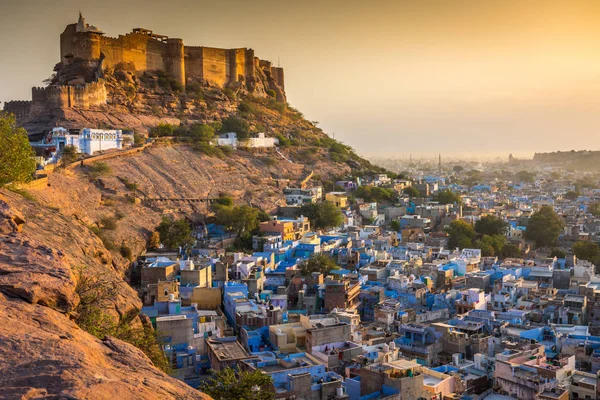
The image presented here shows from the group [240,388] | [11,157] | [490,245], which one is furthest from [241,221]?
[240,388]

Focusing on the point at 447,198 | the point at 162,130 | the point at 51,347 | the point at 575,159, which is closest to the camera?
the point at 51,347

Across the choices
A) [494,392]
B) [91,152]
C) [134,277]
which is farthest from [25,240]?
[91,152]

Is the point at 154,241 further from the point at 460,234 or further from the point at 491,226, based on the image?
the point at 491,226

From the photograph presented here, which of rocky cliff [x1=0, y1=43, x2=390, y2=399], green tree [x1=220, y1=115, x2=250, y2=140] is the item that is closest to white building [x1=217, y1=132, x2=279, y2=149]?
green tree [x1=220, y1=115, x2=250, y2=140]

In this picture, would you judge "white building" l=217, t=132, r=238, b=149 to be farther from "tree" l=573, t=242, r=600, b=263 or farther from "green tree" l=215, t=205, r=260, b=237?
"tree" l=573, t=242, r=600, b=263

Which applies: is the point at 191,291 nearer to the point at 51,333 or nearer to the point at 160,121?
the point at 51,333

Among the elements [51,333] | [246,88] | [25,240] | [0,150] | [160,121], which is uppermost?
[246,88]

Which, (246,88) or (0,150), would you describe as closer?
(0,150)
